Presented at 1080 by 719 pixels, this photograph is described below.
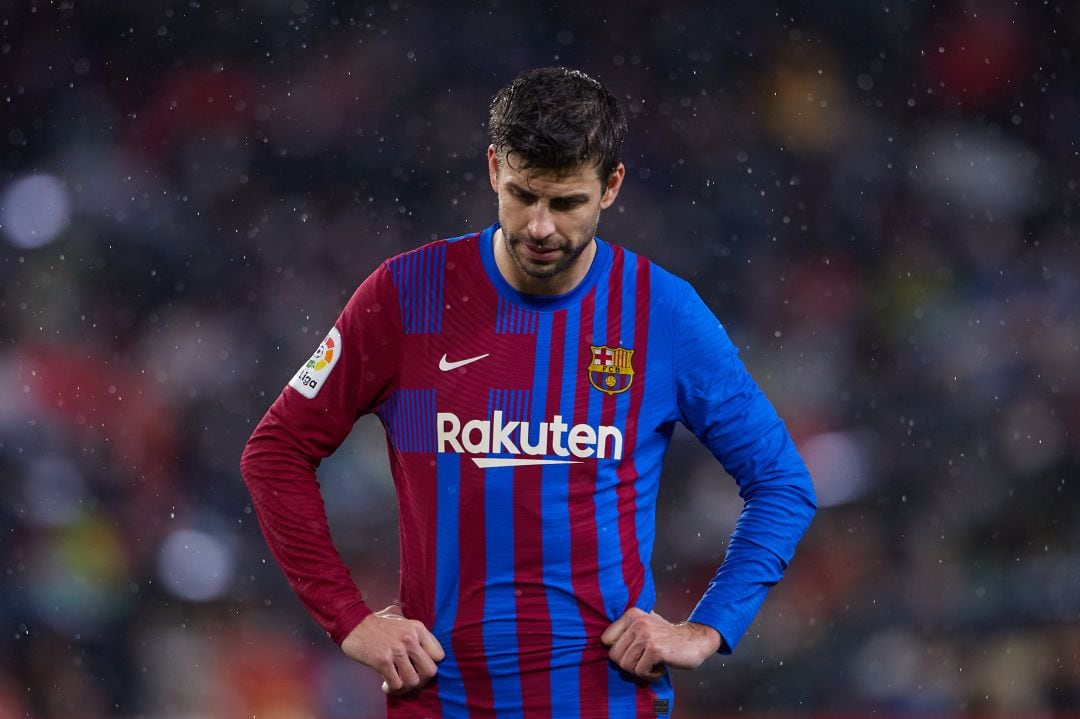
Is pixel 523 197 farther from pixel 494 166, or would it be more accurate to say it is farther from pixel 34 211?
pixel 34 211

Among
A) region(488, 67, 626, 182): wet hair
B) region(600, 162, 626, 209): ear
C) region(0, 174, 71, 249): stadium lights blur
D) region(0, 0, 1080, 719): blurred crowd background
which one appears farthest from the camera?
region(0, 174, 71, 249): stadium lights blur

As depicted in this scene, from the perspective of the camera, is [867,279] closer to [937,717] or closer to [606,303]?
[937,717]

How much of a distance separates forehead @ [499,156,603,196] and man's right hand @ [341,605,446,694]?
61cm

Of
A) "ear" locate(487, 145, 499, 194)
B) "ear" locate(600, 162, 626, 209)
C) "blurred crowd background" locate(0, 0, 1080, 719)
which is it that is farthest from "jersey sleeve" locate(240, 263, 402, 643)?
"blurred crowd background" locate(0, 0, 1080, 719)

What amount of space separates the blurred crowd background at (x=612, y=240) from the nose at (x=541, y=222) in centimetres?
311

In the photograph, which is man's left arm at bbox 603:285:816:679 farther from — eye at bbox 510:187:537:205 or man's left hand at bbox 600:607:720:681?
eye at bbox 510:187:537:205

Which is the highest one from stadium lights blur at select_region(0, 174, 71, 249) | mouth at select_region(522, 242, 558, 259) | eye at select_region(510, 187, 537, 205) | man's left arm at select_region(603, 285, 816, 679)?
stadium lights blur at select_region(0, 174, 71, 249)

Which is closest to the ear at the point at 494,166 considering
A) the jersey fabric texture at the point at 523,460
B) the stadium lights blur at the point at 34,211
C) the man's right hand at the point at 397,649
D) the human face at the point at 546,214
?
the human face at the point at 546,214

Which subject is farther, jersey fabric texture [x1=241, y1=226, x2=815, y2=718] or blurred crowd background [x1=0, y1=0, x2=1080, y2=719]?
blurred crowd background [x1=0, y1=0, x2=1080, y2=719]

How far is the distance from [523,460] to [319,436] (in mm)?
304

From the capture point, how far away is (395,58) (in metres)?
5.03

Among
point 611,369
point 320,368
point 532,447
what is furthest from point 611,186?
point 320,368

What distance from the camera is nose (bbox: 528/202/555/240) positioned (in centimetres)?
175

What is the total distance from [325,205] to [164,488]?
3.93ft
